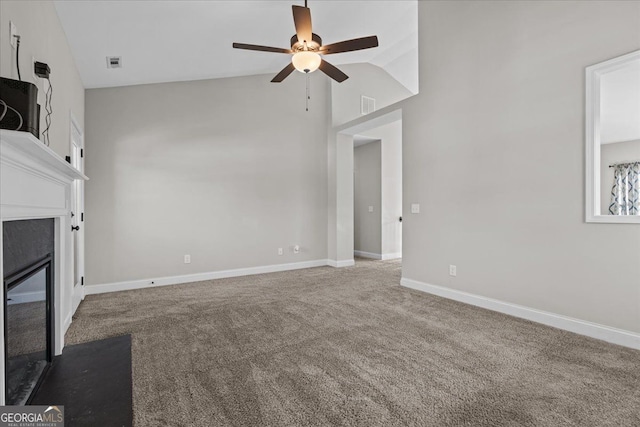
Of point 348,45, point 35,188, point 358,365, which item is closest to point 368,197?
point 348,45

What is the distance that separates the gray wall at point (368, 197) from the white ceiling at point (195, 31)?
2.52 metres

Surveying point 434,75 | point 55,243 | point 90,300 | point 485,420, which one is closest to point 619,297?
point 485,420

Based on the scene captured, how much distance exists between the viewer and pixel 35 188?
5.61ft

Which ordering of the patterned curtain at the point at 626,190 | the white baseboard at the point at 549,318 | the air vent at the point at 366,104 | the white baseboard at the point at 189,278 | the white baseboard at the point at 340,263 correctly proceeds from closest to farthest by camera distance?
1. the white baseboard at the point at 549,318
2. the patterned curtain at the point at 626,190
3. the white baseboard at the point at 189,278
4. the white baseboard at the point at 340,263
5. the air vent at the point at 366,104

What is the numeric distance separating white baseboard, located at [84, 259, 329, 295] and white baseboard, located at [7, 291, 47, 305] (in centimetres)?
234

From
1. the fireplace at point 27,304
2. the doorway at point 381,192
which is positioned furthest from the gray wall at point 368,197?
the fireplace at point 27,304

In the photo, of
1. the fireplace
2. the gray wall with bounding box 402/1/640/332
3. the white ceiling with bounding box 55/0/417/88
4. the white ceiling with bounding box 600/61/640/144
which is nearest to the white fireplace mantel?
the fireplace

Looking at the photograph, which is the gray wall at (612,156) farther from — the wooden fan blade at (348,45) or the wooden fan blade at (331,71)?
the wooden fan blade at (331,71)

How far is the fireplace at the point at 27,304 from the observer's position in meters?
1.46

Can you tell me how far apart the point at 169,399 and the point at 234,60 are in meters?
4.13

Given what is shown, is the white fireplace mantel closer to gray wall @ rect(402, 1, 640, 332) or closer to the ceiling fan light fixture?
the ceiling fan light fixture

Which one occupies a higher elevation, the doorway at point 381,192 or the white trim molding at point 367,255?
the doorway at point 381,192

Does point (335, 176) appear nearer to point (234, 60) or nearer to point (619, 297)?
point (234, 60)

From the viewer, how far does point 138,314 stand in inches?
131
